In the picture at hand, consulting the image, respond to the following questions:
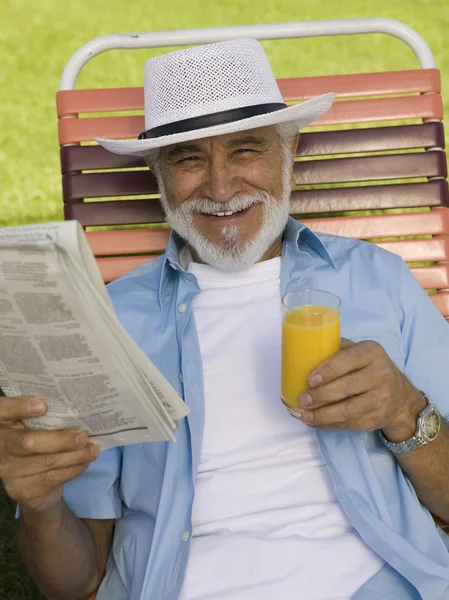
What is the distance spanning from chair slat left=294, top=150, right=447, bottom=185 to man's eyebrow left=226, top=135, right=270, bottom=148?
0.51 m

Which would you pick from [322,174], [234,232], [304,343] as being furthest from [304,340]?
[322,174]

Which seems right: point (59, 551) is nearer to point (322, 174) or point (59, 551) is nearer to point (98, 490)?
point (98, 490)

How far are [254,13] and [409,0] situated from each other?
1.16m

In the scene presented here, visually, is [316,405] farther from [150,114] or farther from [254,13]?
→ [254,13]

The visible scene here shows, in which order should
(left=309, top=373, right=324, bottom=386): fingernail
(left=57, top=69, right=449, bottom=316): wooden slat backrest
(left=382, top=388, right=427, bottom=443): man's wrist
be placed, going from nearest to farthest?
(left=309, top=373, right=324, bottom=386): fingernail, (left=382, top=388, right=427, bottom=443): man's wrist, (left=57, top=69, right=449, bottom=316): wooden slat backrest

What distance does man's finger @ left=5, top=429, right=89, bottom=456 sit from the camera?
182cm

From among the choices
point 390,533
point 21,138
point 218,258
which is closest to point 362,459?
point 390,533

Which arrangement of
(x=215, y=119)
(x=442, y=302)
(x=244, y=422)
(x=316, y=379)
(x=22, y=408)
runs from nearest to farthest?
(x=22, y=408)
(x=316, y=379)
(x=244, y=422)
(x=215, y=119)
(x=442, y=302)

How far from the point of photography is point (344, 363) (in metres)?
1.91

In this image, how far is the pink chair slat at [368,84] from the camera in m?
3.17

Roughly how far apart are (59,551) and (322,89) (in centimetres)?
199

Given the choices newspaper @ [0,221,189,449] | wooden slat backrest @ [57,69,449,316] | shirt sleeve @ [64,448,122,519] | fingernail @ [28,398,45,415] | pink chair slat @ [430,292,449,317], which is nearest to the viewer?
newspaper @ [0,221,189,449]

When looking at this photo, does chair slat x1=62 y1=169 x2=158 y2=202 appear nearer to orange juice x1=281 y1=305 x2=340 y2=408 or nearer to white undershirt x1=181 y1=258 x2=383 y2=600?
white undershirt x1=181 y1=258 x2=383 y2=600

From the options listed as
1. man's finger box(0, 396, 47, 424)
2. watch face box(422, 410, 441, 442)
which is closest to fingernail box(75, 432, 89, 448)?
man's finger box(0, 396, 47, 424)
